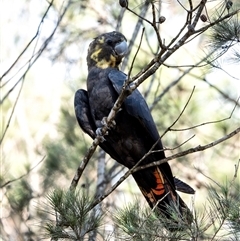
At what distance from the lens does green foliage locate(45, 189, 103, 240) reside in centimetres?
267

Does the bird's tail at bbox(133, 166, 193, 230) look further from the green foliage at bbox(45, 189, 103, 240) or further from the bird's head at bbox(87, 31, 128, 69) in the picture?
the green foliage at bbox(45, 189, 103, 240)

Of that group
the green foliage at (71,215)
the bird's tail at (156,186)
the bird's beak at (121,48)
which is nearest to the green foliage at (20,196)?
the bird's tail at (156,186)

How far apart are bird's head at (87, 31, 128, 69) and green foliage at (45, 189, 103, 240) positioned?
1498 mm

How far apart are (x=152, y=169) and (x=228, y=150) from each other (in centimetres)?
264

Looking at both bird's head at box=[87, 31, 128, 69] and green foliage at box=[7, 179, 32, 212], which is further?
green foliage at box=[7, 179, 32, 212]

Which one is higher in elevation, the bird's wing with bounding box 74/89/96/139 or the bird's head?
the bird's head

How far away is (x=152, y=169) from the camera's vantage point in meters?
3.79

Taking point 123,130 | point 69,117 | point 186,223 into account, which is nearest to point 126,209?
point 186,223

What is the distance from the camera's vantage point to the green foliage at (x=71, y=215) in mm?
2666

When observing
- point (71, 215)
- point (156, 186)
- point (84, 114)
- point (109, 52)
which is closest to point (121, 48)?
point (109, 52)

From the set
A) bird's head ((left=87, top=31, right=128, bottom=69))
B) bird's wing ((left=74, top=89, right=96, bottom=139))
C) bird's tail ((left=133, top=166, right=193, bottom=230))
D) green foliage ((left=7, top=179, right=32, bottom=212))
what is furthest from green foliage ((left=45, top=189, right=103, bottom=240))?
green foliage ((left=7, top=179, right=32, bottom=212))

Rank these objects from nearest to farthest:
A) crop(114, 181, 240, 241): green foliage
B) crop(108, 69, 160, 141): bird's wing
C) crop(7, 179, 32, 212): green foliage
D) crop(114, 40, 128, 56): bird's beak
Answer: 1. crop(114, 181, 240, 241): green foliage
2. crop(108, 69, 160, 141): bird's wing
3. crop(114, 40, 128, 56): bird's beak
4. crop(7, 179, 32, 212): green foliage

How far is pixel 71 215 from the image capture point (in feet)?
8.79

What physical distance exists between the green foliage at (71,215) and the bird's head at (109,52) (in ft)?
4.91
